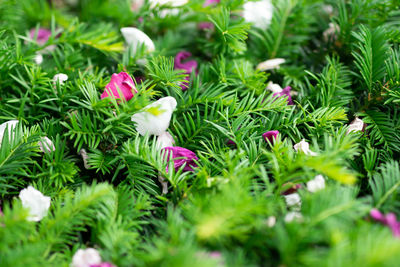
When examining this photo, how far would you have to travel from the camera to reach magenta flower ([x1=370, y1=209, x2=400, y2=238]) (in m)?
0.41

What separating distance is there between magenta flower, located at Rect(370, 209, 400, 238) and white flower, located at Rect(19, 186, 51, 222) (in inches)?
15.8

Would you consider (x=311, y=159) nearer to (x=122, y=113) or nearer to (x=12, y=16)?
(x=122, y=113)

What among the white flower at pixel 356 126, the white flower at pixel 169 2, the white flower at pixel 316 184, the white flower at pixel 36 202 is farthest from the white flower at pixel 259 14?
the white flower at pixel 36 202

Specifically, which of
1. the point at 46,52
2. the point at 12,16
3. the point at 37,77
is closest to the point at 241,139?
the point at 37,77

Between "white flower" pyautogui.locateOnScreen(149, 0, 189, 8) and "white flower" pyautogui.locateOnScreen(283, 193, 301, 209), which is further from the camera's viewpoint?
"white flower" pyautogui.locateOnScreen(149, 0, 189, 8)

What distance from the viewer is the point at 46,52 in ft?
2.47

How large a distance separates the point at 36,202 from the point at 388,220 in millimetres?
430

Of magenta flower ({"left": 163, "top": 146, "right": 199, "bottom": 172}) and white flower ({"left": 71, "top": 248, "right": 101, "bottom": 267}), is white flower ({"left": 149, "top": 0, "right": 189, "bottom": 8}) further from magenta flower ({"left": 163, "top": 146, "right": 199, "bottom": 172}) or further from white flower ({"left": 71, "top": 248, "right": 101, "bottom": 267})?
white flower ({"left": 71, "top": 248, "right": 101, "bottom": 267})

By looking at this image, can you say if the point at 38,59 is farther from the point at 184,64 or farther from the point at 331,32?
the point at 331,32

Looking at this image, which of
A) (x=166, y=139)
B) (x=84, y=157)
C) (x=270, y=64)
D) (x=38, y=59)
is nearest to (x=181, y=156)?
(x=166, y=139)

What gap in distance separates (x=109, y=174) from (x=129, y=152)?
101 millimetres

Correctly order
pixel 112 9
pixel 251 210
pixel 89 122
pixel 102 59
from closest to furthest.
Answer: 1. pixel 251 210
2. pixel 89 122
3. pixel 102 59
4. pixel 112 9

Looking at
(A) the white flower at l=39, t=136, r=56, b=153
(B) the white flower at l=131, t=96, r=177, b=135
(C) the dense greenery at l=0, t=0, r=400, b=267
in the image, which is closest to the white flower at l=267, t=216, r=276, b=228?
(C) the dense greenery at l=0, t=0, r=400, b=267

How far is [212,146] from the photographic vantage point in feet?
1.89
